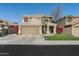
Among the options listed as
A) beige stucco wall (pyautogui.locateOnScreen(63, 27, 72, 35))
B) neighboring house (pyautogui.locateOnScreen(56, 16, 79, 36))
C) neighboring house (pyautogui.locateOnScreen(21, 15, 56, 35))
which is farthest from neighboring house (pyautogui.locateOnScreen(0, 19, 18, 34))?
beige stucco wall (pyautogui.locateOnScreen(63, 27, 72, 35))

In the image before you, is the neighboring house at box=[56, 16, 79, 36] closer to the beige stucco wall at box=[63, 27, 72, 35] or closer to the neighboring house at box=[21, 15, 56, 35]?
the beige stucco wall at box=[63, 27, 72, 35]

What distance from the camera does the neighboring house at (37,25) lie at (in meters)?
12.6

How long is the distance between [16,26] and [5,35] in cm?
73

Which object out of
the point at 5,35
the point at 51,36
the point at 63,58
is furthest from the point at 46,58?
the point at 5,35

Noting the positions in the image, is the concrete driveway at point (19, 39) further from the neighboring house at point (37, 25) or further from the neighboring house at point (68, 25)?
the neighboring house at point (68, 25)

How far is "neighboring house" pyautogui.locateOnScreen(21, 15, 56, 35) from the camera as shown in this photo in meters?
12.6

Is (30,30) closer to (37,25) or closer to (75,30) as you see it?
(37,25)

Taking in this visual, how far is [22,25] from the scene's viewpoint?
1280 cm

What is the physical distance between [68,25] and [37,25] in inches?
63.0

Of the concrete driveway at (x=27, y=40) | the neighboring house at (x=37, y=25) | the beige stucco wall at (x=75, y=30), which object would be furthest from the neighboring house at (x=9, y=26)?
the beige stucco wall at (x=75, y=30)

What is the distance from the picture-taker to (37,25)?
12.9m

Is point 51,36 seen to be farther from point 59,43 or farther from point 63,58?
point 63,58

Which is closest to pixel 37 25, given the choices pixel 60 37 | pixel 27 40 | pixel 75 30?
pixel 27 40

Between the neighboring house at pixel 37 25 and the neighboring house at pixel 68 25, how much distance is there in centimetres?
35
